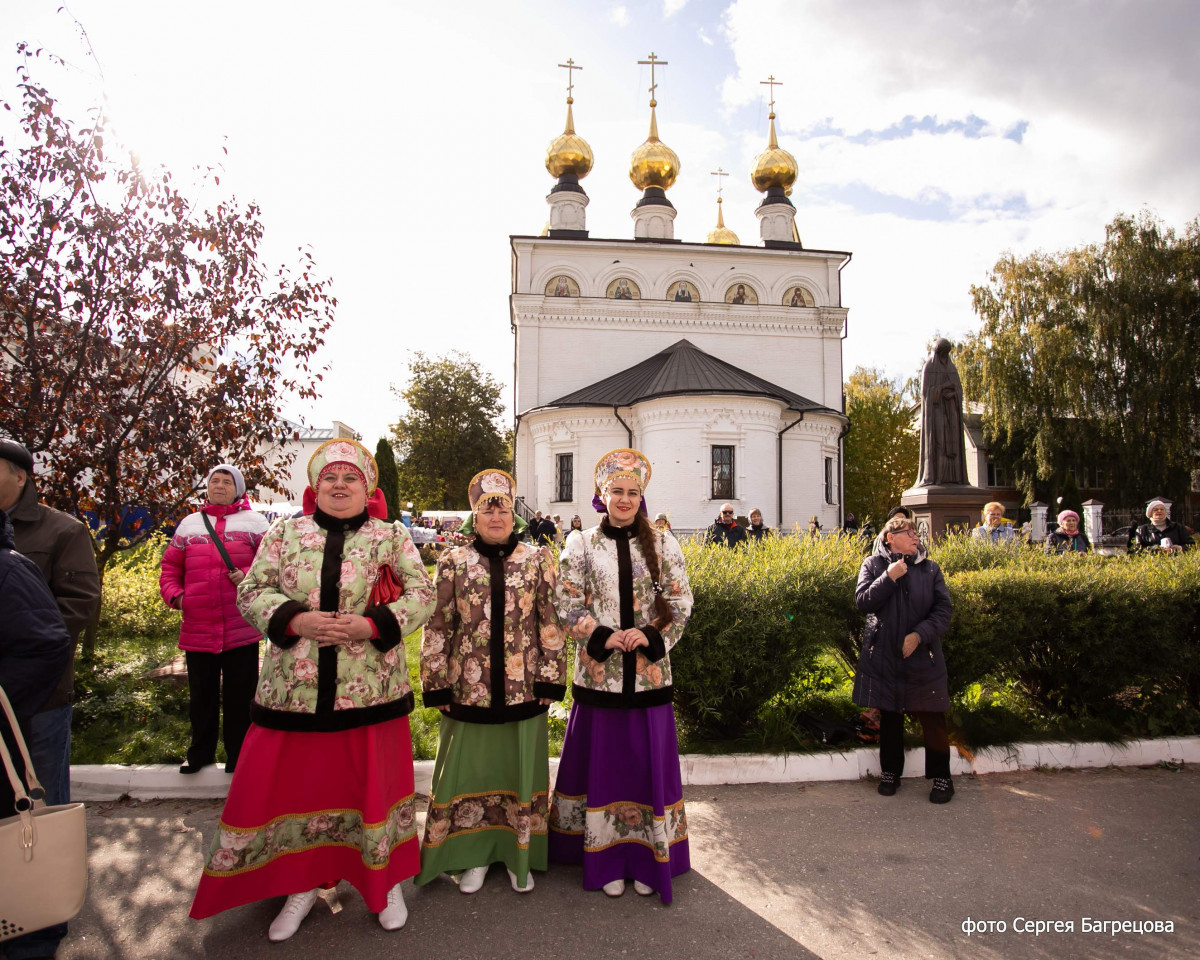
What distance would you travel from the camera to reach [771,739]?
4836 millimetres

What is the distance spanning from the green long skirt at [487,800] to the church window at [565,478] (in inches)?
800

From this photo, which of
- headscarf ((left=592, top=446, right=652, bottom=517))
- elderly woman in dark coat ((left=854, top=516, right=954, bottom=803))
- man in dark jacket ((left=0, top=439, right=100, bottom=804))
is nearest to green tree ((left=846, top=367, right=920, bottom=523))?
elderly woman in dark coat ((left=854, top=516, right=954, bottom=803))

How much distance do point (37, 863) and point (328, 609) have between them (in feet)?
3.88

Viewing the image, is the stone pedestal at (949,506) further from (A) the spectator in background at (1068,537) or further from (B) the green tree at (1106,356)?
(B) the green tree at (1106,356)

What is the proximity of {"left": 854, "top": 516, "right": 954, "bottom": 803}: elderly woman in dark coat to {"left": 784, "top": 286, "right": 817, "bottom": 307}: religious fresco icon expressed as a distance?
25.3 metres

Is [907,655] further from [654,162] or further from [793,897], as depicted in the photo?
[654,162]

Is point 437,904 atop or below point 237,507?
below

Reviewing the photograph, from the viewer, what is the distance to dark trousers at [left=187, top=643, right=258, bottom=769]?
4457 millimetres

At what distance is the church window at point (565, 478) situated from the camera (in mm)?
23859

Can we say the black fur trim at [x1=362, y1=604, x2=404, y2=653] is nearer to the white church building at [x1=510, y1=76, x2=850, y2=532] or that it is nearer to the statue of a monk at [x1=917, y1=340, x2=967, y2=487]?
the statue of a monk at [x1=917, y1=340, x2=967, y2=487]

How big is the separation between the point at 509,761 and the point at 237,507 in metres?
2.70

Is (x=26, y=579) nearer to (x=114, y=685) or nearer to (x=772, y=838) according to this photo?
(x=772, y=838)

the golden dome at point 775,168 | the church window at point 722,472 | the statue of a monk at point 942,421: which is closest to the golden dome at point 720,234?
the golden dome at point 775,168

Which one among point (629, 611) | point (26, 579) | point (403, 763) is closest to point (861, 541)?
point (629, 611)
